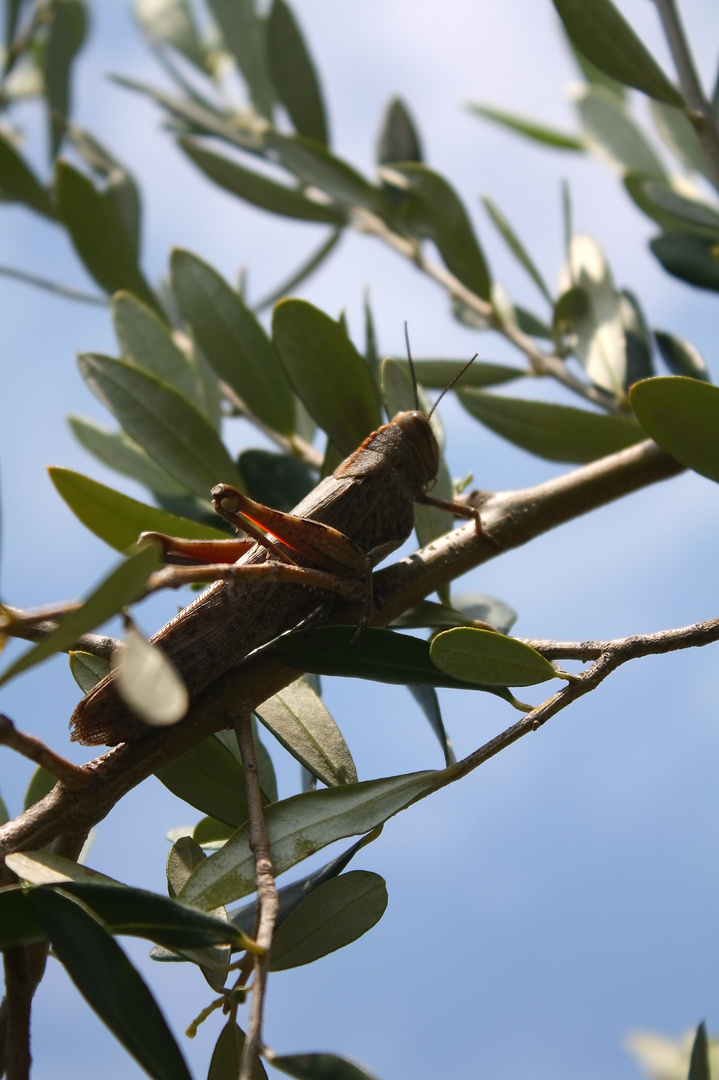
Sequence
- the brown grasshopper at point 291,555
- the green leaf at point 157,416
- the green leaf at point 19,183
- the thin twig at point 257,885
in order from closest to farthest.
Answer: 1. the thin twig at point 257,885
2. the brown grasshopper at point 291,555
3. the green leaf at point 157,416
4. the green leaf at point 19,183

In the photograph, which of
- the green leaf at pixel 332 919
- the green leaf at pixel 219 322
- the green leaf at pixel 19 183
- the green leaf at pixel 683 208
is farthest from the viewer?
the green leaf at pixel 19 183

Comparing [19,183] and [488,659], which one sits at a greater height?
[19,183]

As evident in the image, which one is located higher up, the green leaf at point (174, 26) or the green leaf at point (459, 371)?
the green leaf at point (174, 26)

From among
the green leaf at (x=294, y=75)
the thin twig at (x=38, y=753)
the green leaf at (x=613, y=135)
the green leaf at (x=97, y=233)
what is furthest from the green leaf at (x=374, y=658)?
the green leaf at (x=613, y=135)

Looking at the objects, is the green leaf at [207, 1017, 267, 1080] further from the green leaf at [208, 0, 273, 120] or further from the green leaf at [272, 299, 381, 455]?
the green leaf at [208, 0, 273, 120]

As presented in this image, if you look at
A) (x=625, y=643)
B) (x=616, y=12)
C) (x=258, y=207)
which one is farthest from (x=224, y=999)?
(x=258, y=207)

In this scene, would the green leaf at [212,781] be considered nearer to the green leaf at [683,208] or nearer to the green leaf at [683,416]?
the green leaf at [683,416]

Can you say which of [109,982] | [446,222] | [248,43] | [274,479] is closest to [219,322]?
[274,479]

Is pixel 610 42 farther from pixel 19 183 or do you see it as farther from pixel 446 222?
pixel 19 183
